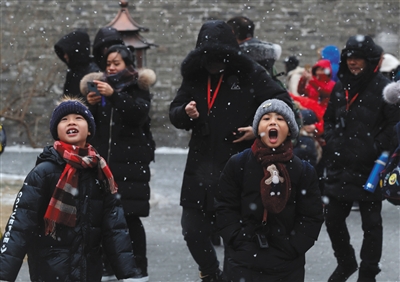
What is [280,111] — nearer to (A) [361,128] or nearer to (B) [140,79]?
(A) [361,128]

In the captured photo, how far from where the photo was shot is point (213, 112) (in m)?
6.26

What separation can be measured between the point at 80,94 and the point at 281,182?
2.90 m

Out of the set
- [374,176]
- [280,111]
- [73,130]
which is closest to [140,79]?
[374,176]

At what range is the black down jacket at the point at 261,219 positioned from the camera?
4.84m

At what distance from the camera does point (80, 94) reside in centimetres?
735

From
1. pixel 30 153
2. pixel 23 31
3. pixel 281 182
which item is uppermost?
pixel 281 182

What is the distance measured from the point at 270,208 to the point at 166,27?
48.8 ft

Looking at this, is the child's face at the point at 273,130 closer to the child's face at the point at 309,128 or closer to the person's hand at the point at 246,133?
the person's hand at the point at 246,133

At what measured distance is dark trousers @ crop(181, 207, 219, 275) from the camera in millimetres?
6266

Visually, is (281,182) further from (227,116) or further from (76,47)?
(76,47)

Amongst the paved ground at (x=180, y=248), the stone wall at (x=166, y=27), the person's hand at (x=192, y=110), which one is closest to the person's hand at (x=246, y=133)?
the person's hand at (x=192, y=110)

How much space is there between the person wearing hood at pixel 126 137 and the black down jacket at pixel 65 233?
6.52ft

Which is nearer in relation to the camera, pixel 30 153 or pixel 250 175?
pixel 250 175

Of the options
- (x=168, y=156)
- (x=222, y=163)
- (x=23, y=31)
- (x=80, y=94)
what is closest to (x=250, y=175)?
(x=222, y=163)
